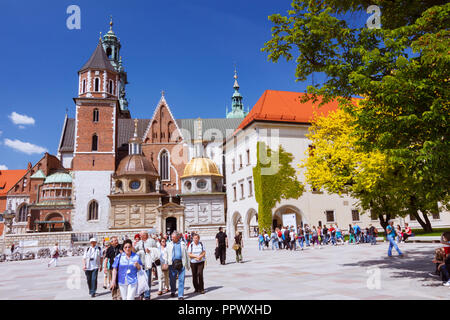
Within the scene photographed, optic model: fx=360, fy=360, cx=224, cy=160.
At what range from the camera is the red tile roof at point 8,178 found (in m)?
69.8

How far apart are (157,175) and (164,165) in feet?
17.8

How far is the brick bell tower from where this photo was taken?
47.0m

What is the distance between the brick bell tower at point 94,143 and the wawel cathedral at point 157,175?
0.43 ft

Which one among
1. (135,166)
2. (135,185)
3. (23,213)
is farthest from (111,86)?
(23,213)

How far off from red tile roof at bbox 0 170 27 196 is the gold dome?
1665 inches

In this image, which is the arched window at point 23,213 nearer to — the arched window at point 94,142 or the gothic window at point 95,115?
the arched window at point 94,142

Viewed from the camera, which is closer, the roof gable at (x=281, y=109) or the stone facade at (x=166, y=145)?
the roof gable at (x=281, y=109)

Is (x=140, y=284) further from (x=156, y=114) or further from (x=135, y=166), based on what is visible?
(x=156, y=114)

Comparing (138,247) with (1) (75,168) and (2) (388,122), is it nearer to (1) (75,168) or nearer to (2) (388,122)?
(2) (388,122)

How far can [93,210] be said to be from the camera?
4753 centimetres

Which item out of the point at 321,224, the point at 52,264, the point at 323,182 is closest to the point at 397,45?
the point at 323,182

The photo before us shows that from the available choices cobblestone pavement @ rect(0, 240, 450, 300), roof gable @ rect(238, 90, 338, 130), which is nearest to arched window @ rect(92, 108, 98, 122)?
roof gable @ rect(238, 90, 338, 130)

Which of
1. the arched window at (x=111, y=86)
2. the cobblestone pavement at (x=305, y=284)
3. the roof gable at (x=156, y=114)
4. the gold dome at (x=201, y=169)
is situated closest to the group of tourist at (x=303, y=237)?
the cobblestone pavement at (x=305, y=284)

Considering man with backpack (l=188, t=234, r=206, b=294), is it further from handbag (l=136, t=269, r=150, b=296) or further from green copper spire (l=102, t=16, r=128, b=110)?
green copper spire (l=102, t=16, r=128, b=110)
